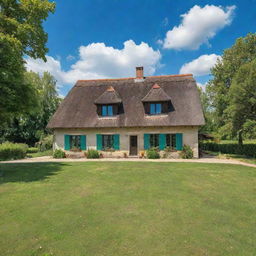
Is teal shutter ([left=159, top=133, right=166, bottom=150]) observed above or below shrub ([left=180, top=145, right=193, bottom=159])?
above

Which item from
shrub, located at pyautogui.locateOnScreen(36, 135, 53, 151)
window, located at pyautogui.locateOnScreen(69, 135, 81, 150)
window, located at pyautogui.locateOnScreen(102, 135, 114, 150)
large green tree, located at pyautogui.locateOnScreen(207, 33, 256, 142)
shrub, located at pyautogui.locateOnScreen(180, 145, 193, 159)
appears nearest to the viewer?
shrub, located at pyautogui.locateOnScreen(180, 145, 193, 159)

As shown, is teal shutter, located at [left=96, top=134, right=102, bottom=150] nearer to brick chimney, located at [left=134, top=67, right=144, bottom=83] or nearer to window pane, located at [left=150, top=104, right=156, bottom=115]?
window pane, located at [left=150, top=104, right=156, bottom=115]

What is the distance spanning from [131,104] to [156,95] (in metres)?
2.74

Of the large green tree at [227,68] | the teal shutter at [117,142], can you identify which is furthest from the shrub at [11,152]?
the large green tree at [227,68]

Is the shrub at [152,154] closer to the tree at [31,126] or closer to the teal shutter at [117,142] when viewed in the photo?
the teal shutter at [117,142]

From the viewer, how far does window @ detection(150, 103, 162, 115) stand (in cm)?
1712

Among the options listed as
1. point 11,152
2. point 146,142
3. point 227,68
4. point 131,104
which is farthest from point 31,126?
point 227,68

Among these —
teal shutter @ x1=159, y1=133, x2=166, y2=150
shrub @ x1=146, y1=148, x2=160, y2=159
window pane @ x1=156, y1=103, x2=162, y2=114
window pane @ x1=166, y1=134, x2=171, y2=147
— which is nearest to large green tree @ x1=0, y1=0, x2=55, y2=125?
shrub @ x1=146, y1=148, x2=160, y2=159

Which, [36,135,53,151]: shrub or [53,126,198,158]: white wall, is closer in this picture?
[53,126,198,158]: white wall

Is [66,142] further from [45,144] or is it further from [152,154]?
[152,154]

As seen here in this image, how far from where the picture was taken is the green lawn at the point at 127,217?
3502mm

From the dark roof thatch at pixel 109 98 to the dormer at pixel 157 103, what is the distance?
9.07 feet

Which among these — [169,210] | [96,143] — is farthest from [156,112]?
[169,210]

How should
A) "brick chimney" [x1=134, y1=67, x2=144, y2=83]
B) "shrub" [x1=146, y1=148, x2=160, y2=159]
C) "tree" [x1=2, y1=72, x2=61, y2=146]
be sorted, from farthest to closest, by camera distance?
"tree" [x1=2, y1=72, x2=61, y2=146] → "brick chimney" [x1=134, y1=67, x2=144, y2=83] → "shrub" [x1=146, y1=148, x2=160, y2=159]
